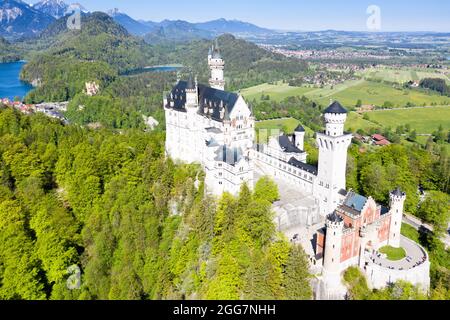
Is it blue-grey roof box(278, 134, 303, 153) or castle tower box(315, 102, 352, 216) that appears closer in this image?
castle tower box(315, 102, 352, 216)

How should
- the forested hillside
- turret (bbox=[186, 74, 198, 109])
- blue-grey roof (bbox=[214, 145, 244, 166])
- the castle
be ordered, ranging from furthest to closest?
turret (bbox=[186, 74, 198, 109])
blue-grey roof (bbox=[214, 145, 244, 166])
the castle
the forested hillside

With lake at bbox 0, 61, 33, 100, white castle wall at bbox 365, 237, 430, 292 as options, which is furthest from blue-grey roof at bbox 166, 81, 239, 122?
lake at bbox 0, 61, 33, 100

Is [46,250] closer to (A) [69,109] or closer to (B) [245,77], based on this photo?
(A) [69,109]

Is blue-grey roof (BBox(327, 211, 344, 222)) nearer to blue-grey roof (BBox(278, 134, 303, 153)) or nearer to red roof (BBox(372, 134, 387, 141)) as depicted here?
blue-grey roof (BBox(278, 134, 303, 153))

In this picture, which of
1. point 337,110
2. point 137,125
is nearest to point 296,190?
point 337,110

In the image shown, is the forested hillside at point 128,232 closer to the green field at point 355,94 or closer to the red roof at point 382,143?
the red roof at point 382,143

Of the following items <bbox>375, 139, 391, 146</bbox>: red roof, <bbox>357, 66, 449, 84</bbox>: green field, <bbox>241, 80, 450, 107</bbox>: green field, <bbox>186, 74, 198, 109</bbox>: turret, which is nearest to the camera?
<bbox>186, 74, 198, 109</bbox>: turret
